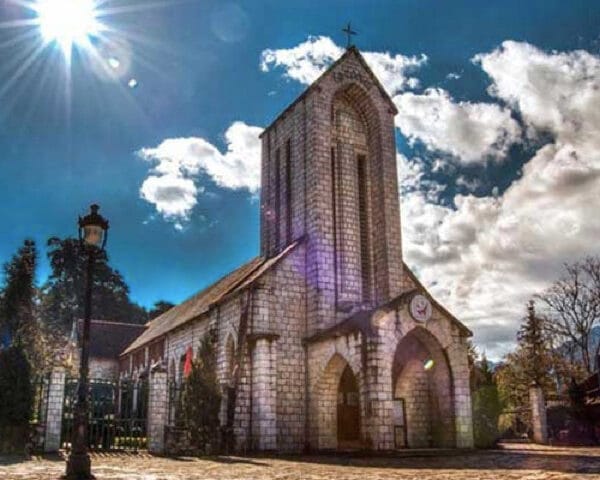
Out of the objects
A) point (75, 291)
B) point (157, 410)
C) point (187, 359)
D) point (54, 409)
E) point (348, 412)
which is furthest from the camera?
point (75, 291)

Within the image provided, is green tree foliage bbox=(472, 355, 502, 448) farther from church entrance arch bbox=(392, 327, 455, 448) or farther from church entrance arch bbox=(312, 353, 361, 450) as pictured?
church entrance arch bbox=(312, 353, 361, 450)

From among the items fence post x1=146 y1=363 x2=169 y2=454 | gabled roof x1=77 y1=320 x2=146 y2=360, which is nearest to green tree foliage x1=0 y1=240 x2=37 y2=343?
fence post x1=146 y1=363 x2=169 y2=454

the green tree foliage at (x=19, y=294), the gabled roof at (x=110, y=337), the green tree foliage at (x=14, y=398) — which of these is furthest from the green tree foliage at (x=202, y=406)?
the gabled roof at (x=110, y=337)

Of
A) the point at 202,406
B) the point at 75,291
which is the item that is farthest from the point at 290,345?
the point at 75,291

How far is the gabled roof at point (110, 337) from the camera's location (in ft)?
148

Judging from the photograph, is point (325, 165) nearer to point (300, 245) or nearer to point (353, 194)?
point (353, 194)

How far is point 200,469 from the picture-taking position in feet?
42.3

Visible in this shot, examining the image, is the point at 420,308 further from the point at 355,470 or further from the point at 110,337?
the point at 110,337

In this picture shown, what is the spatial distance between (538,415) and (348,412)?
837 cm

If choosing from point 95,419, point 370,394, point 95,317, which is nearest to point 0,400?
point 95,419

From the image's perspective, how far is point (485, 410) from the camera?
23.9 m

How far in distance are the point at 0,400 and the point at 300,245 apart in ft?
37.0

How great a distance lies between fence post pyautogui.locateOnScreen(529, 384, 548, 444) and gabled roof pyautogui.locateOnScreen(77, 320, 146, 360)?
31087 mm

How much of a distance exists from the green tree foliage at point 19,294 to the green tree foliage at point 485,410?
16.8 m
